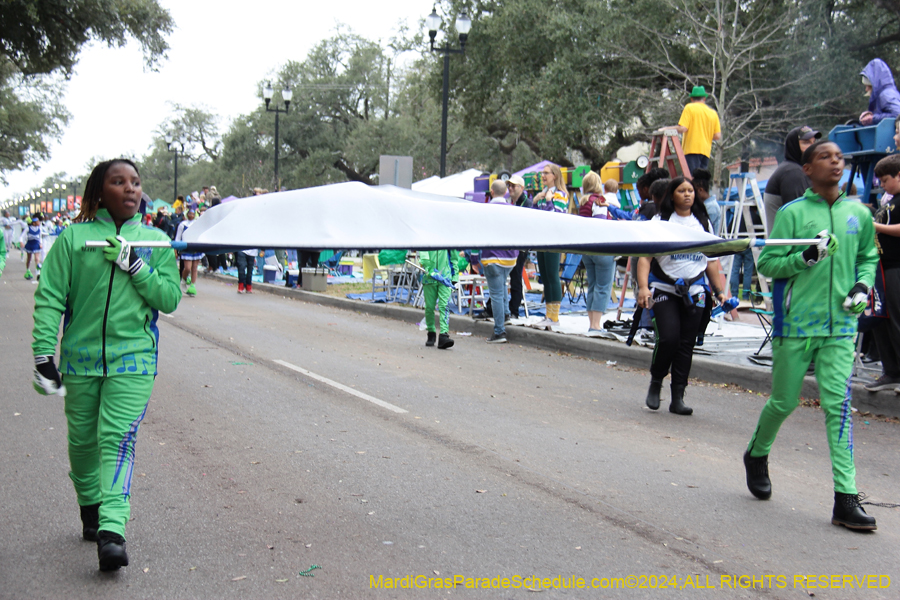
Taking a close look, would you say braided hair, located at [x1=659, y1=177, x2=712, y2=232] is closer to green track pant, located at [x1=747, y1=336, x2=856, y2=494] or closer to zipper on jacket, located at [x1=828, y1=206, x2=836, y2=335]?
zipper on jacket, located at [x1=828, y1=206, x2=836, y2=335]

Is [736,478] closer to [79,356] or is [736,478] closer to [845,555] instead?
[845,555]

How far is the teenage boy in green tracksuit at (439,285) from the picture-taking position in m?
10.9

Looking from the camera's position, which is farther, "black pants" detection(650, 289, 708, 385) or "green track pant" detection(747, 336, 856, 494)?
"black pants" detection(650, 289, 708, 385)

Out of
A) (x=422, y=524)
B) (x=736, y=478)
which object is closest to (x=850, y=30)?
(x=736, y=478)

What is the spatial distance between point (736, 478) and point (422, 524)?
2238mm

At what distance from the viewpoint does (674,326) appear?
708 centimetres

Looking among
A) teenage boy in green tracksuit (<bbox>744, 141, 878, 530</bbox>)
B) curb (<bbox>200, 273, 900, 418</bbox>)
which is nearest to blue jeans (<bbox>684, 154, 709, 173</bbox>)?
curb (<bbox>200, 273, 900, 418</bbox>)

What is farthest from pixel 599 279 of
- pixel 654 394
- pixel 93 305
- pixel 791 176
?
pixel 93 305

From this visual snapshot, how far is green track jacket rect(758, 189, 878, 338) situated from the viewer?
15.1 ft

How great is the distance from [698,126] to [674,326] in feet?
19.3

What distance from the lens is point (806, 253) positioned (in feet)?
15.1

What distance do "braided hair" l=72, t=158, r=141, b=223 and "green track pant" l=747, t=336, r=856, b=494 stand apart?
11.6 ft

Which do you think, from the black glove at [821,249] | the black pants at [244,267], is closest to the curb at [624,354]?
the black glove at [821,249]

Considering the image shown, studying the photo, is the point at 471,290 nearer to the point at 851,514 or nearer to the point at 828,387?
the point at 828,387
